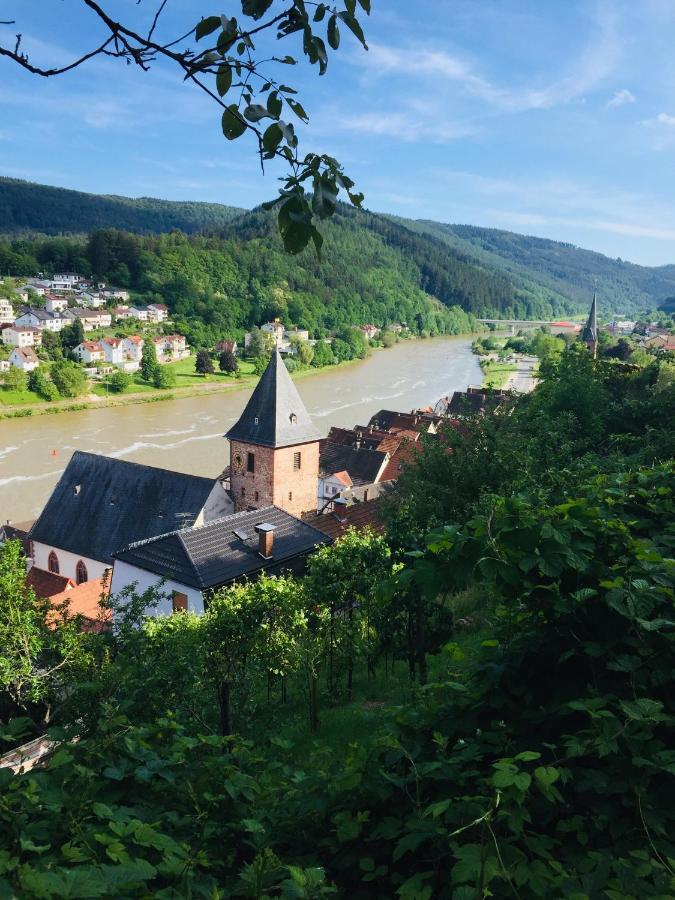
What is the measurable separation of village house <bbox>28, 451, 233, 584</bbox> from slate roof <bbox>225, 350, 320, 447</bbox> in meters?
1.94

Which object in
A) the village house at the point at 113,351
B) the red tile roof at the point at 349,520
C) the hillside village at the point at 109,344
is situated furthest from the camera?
the village house at the point at 113,351

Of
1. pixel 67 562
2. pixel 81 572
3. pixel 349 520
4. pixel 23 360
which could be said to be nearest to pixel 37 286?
pixel 23 360

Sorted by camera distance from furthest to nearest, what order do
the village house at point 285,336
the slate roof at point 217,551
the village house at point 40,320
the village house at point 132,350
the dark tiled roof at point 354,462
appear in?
the village house at point 285,336
the village house at point 40,320
the village house at point 132,350
the dark tiled roof at point 354,462
the slate roof at point 217,551

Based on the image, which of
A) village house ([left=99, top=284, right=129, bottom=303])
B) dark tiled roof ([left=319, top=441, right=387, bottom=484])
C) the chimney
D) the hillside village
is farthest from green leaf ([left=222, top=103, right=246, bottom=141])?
village house ([left=99, top=284, right=129, bottom=303])

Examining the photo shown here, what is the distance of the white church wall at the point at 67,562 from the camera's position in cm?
2042

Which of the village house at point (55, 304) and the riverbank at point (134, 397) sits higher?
the village house at point (55, 304)

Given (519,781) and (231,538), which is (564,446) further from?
(519,781)

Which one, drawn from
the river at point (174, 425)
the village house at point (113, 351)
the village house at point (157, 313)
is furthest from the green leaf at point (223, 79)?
the village house at point (157, 313)

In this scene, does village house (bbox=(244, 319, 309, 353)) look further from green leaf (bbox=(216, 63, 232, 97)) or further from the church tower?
green leaf (bbox=(216, 63, 232, 97))

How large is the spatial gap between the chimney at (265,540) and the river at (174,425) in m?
17.8

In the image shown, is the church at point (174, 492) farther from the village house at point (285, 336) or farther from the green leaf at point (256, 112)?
the village house at point (285, 336)

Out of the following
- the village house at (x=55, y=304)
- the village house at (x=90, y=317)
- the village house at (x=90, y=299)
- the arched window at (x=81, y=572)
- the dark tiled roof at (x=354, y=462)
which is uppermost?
the village house at (x=90, y=299)

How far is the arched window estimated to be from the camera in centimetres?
2091

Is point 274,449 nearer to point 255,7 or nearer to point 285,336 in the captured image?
point 255,7
